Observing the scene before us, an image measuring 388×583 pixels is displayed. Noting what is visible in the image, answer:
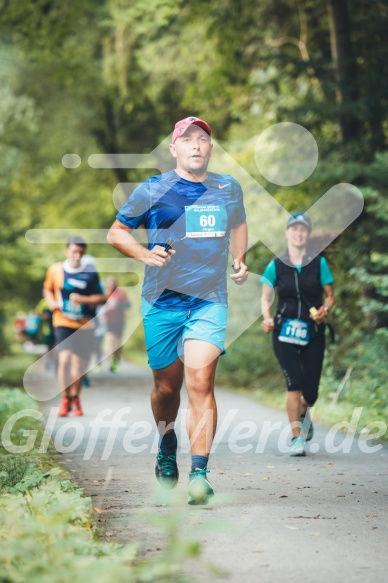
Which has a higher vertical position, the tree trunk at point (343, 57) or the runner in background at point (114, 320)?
the tree trunk at point (343, 57)

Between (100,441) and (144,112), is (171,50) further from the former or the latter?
(100,441)

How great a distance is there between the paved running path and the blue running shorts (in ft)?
2.74

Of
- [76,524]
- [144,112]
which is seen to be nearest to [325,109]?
[76,524]

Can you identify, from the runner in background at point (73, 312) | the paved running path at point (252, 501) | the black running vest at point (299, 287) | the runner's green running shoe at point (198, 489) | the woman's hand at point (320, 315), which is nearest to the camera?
the paved running path at point (252, 501)

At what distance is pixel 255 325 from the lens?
1733 cm

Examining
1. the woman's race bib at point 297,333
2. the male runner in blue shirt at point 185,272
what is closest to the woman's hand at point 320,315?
the woman's race bib at point 297,333

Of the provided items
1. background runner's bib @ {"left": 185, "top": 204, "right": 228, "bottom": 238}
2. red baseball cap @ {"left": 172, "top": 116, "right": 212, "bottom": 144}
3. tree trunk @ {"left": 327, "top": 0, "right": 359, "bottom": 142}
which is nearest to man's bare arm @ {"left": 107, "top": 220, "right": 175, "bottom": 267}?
background runner's bib @ {"left": 185, "top": 204, "right": 228, "bottom": 238}

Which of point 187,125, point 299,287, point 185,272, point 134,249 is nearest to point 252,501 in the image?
point 185,272

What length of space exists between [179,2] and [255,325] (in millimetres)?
5300

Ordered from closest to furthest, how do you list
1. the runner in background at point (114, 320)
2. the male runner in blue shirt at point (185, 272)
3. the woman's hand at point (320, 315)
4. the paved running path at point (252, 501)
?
1. the paved running path at point (252, 501)
2. the male runner in blue shirt at point (185, 272)
3. the woman's hand at point (320, 315)
4. the runner in background at point (114, 320)

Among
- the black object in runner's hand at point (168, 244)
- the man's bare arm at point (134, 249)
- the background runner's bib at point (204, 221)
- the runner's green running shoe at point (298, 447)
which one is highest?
the background runner's bib at point (204, 221)

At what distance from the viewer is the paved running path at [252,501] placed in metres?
4.61

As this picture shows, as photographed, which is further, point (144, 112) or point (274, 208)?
point (144, 112)

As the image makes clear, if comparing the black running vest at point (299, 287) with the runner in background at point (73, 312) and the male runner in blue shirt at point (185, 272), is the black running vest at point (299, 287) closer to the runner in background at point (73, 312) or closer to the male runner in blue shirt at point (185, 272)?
the male runner in blue shirt at point (185, 272)
